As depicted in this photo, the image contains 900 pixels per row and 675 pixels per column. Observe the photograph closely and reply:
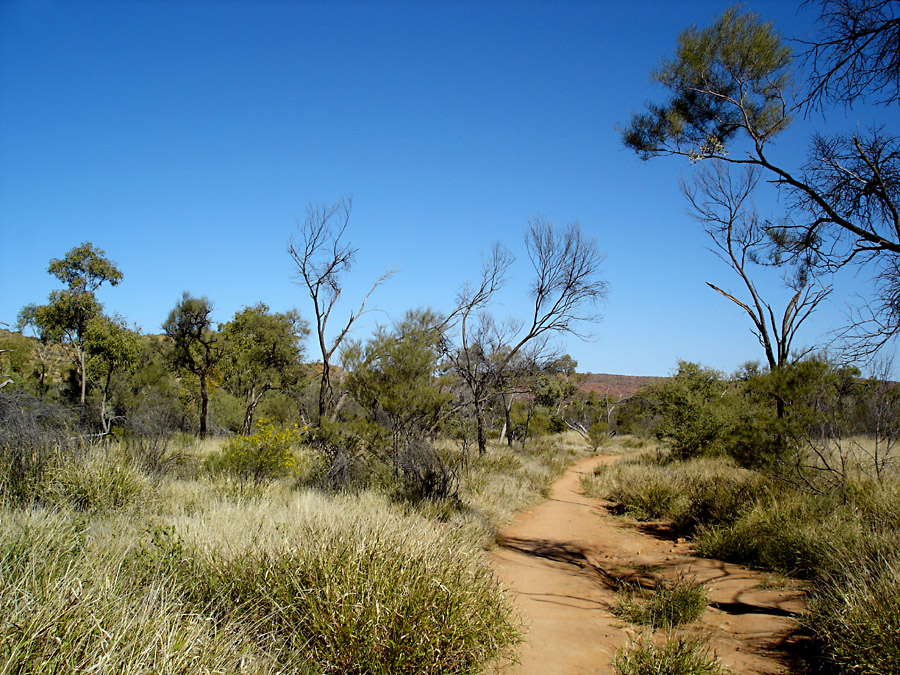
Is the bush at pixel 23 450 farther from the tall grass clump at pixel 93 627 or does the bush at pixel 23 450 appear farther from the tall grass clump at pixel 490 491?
the tall grass clump at pixel 490 491

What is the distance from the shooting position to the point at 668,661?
12.7 feet

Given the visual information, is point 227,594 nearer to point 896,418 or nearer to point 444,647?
point 444,647

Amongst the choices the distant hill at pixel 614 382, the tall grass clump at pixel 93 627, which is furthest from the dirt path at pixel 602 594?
the distant hill at pixel 614 382

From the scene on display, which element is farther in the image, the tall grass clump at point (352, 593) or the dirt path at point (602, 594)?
the dirt path at point (602, 594)

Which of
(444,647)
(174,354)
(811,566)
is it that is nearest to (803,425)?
(811,566)

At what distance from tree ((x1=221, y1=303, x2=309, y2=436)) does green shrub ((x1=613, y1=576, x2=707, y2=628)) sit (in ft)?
63.3

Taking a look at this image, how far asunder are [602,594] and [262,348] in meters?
19.0

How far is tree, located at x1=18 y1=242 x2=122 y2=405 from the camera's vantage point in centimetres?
1758

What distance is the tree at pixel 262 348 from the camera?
72.2 ft

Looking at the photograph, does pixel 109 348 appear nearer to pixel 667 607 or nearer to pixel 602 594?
pixel 602 594

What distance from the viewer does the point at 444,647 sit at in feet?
12.1

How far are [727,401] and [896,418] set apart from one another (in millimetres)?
13260

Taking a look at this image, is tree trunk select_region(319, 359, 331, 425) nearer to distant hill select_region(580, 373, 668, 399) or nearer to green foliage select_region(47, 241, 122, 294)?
green foliage select_region(47, 241, 122, 294)

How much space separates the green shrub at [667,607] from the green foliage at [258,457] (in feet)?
22.7
